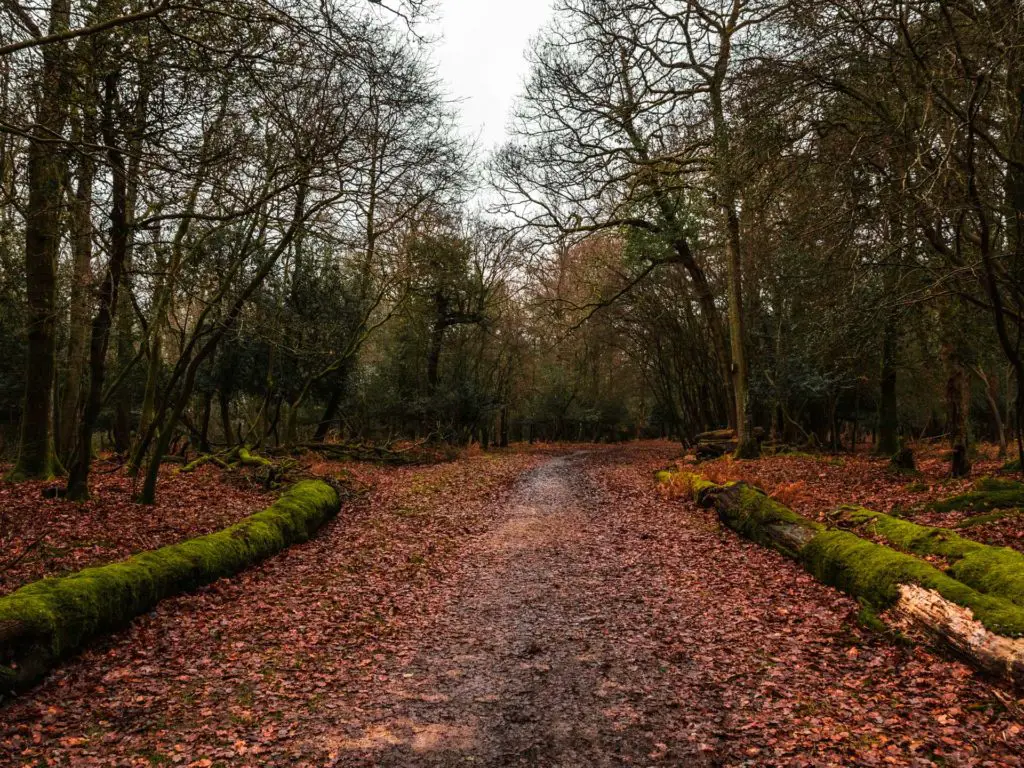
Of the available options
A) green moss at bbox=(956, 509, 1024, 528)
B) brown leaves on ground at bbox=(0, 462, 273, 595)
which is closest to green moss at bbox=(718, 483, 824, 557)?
green moss at bbox=(956, 509, 1024, 528)

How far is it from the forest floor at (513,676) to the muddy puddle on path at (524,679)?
0.02 metres

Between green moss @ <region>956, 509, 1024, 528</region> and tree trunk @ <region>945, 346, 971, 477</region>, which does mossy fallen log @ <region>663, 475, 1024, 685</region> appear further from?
tree trunk @ <region>945, 346, 971, 477</region>

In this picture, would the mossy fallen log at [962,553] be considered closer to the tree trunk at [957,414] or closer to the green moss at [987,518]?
the green moss at [987,518]

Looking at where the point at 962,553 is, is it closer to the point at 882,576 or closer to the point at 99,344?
the point at 882,576

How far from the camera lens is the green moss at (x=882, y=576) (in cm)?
480

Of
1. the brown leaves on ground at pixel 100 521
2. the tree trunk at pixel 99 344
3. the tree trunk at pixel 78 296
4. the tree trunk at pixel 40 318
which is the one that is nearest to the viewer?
the brown leaves on ground at pixel 100 521

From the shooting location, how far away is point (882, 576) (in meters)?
6.12

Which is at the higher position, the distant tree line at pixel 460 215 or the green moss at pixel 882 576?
the distant tree line at pixel 460 215

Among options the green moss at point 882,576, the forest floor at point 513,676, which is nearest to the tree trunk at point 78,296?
the forest floor at point 513,676

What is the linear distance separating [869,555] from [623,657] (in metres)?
3.12

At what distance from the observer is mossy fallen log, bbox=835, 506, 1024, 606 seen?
17.8 feet

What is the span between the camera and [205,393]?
2167 centimetres

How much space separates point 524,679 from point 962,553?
15.5 ft

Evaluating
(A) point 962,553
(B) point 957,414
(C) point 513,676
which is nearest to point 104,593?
(C) point 513,676
